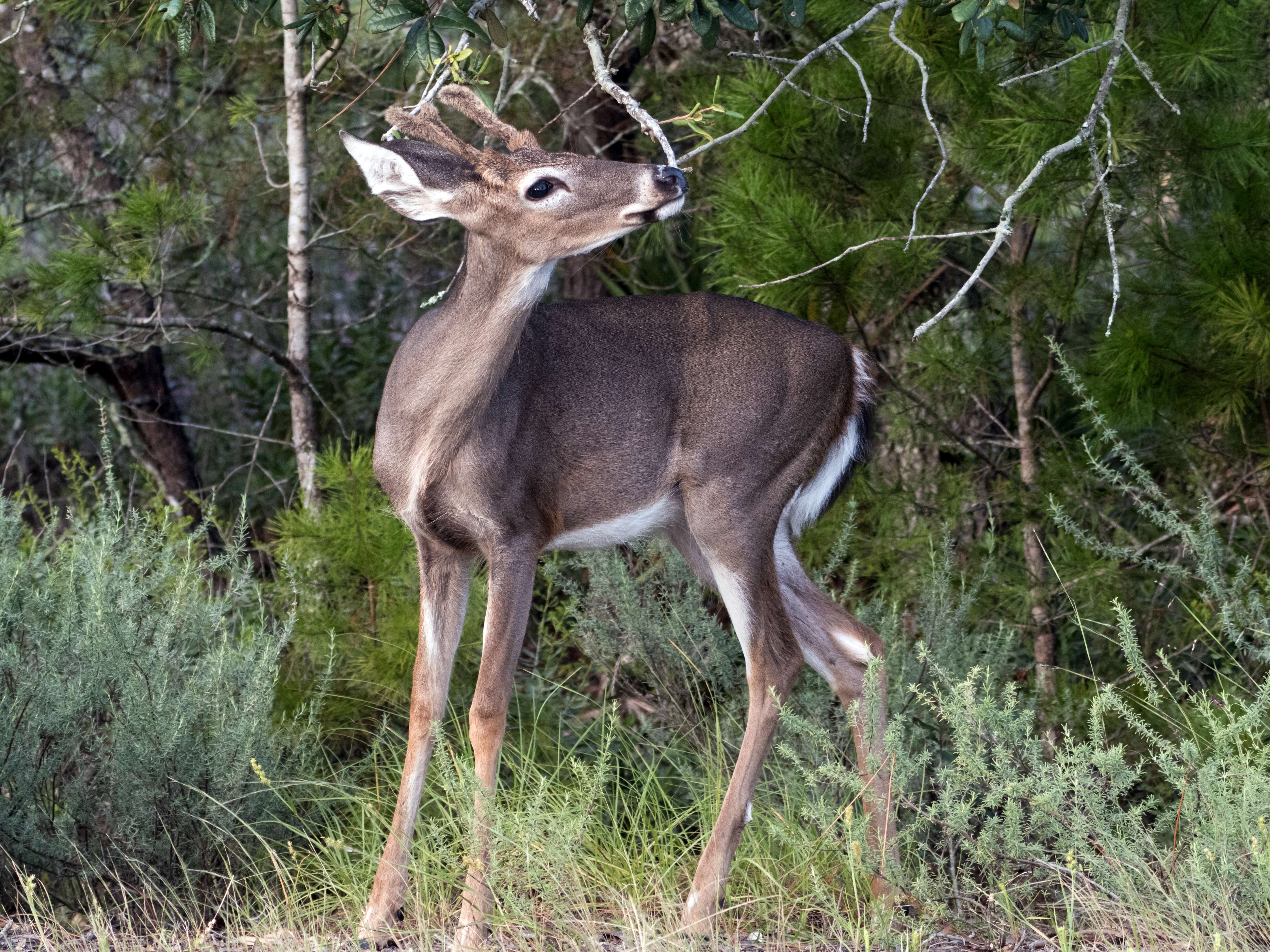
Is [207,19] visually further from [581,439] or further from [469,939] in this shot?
[469,939]

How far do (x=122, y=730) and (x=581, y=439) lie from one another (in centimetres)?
140

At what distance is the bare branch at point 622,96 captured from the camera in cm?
303

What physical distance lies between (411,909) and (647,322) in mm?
1646

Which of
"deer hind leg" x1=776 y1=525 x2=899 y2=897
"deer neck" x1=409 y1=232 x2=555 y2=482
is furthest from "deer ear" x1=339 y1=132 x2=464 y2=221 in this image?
"deer hind leg" x1=776 y1=525 x2=899 y2=897

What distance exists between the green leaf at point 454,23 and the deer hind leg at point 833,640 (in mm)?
1711

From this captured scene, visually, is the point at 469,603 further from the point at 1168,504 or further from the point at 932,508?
the point at 1168,504

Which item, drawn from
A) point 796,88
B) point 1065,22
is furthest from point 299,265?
point 1065,22

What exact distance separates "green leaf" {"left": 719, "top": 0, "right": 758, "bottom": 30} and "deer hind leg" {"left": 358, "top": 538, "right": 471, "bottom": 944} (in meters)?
1.49

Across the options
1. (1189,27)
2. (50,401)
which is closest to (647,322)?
(1189,27)

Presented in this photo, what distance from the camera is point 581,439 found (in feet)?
A: 12.7

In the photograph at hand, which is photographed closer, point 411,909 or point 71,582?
point 411,909

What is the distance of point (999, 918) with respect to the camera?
357 cm

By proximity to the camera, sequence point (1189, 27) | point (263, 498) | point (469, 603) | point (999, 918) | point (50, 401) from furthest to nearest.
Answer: point (50, 401)
point (263, 498)
point (469, 603)
point (1189, 27)
point (999, 918)

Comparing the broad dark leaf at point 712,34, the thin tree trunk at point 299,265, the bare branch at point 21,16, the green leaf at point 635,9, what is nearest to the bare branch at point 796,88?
the broad dark leaf at point 712,34
